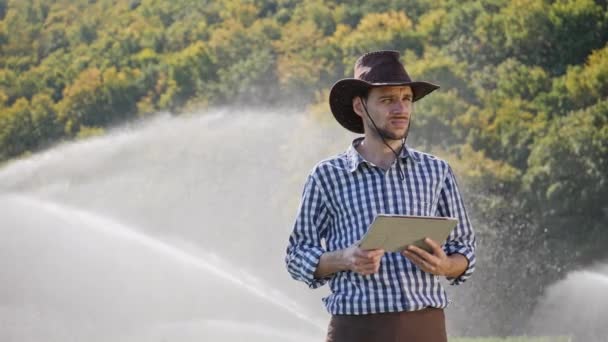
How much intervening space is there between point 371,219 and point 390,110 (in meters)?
0.30

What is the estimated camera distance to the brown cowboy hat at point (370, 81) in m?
2.98

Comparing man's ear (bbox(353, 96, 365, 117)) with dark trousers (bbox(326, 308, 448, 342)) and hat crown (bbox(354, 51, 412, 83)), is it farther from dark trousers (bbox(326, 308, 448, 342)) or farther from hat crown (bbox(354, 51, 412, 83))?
dark trousers (bbox(326, 308, 448, 342))

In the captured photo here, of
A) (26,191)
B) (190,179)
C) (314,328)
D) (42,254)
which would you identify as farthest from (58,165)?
(314,328)

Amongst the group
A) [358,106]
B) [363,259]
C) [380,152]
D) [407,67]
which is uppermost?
[407,67]

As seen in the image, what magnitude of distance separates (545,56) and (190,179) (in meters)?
4.83

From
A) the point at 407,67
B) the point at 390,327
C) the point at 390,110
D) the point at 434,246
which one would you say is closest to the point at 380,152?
the point at 390,110

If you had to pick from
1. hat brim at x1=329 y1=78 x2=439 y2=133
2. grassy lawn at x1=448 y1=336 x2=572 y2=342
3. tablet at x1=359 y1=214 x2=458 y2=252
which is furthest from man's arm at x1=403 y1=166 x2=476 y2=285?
grassy lawn at x1=448 y1=336 x2=572 y2=342

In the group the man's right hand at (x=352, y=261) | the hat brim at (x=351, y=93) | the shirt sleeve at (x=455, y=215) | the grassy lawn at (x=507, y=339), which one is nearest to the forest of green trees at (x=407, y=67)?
the grassy lawn at (x=507, y=339)

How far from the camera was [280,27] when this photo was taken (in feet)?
49.3

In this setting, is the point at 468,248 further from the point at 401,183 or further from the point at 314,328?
the point at 314,328

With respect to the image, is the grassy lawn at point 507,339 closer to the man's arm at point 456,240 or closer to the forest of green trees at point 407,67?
the forest of green trees at point 407,67

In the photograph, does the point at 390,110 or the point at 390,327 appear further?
the point at 390,110

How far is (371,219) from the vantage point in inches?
113

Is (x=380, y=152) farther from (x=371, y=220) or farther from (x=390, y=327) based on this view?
(x=390, y=327)
